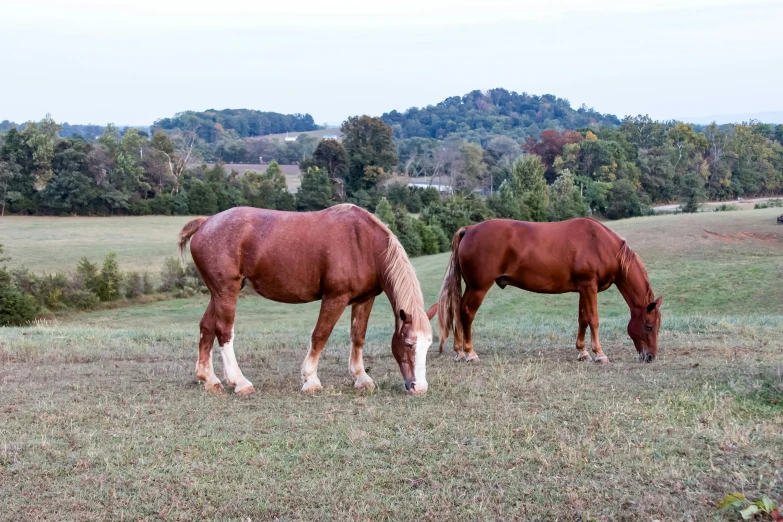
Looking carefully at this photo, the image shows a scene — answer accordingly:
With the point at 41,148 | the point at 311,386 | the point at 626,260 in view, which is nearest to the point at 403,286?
the point at 311,386

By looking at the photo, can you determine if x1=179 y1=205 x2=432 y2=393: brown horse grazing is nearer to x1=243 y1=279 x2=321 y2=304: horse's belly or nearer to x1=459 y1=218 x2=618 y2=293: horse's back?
x1=243 y1=279 x2=321 y2=304: horse's belly

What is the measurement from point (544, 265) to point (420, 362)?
3.14 m

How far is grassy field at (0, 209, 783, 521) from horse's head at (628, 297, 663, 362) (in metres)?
0.19

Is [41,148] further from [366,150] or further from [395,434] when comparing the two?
[395,434]

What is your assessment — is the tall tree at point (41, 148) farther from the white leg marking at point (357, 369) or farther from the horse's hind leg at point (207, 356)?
the white leg marking at point (357, 369)

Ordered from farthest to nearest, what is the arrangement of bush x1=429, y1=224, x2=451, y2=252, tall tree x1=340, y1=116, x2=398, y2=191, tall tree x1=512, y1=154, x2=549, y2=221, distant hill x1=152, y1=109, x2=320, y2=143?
distant hill x1=152, y1=109, x2=320, y2=143 → tall tree x1=340, y1=116, x2=398, y2=191 → tall tree x1=512, y1=154, x2=549, y2=221 → bush x1=429, y1=224, x2=451, y2=252

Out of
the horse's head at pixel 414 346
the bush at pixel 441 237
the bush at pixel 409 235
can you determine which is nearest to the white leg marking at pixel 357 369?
the horse's head at pixel 414 346

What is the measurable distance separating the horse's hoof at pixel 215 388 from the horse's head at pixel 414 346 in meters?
1.95

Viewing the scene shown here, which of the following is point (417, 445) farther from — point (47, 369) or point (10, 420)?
point (47, 369)

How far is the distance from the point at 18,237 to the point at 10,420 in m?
50.5

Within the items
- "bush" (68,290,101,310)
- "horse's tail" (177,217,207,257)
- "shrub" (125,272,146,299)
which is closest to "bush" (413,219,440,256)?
"shrub" (125,272,146,299)

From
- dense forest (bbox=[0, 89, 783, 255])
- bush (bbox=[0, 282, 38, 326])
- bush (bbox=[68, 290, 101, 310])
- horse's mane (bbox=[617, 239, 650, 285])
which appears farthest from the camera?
dense forest (bbox=[0, 89, 783, 255])

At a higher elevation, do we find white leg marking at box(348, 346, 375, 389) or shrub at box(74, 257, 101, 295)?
white leg marking at box(348, 346, 375, 389)

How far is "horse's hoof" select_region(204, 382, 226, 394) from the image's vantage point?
7331 millimetres
